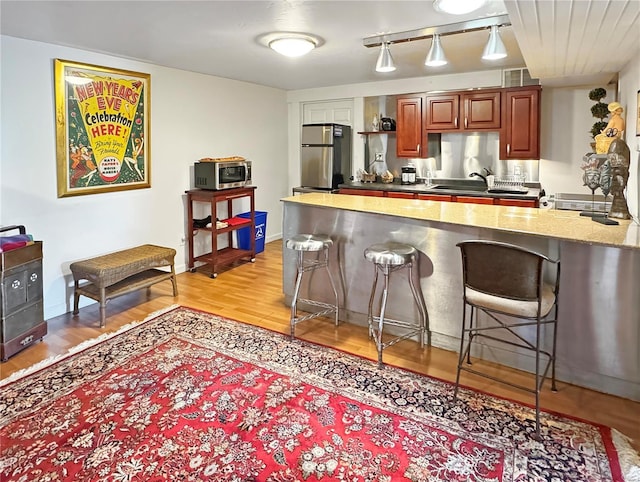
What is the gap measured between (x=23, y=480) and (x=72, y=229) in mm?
2521

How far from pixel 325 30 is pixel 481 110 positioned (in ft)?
8.66

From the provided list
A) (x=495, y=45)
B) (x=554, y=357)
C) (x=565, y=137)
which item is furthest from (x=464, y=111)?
(x=554, y=357)

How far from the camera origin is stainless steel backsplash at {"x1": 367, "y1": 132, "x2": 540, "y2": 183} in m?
5.38

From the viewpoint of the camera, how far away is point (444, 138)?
5.75 m

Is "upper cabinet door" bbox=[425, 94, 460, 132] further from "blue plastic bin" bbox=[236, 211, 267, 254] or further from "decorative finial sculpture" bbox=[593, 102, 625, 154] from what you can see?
"blue plastic bin" bbox=[236, 211, 267, 254]

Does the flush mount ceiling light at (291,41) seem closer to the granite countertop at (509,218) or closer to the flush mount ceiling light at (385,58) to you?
the flush mount ceiling light at (385,58)

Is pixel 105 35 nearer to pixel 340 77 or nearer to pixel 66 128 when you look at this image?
pixel 66 128

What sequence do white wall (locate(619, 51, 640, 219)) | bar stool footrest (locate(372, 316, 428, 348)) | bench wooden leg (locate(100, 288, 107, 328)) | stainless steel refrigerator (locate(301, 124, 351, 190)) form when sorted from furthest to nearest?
stainless steel refrigerator (locate(301, 124, 351, 190)), bench wooden leg (locate(100, 288, 107, 328)), bar stool footrest (locate(372, 316, 428, 348)), white wall (locate(619, 51, 640, 219))

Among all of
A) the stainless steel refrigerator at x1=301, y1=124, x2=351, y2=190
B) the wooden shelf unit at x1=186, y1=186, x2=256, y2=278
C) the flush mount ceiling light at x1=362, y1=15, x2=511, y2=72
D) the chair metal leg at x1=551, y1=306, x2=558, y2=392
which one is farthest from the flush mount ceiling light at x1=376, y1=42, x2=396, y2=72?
the stainless steel refrigerator at x1=301, y1=124, x2=351, y2=190

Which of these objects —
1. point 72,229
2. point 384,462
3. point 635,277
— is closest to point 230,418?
point 384,462

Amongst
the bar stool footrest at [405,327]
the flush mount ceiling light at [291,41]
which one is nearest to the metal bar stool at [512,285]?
the bar stool footrest at [405,327]

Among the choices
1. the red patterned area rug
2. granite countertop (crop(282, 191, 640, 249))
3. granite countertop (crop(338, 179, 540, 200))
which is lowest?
the red patterned area rug

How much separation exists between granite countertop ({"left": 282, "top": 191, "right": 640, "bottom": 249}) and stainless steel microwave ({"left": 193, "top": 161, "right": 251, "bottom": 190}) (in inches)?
54.3

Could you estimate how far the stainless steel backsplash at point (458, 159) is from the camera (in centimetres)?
538
